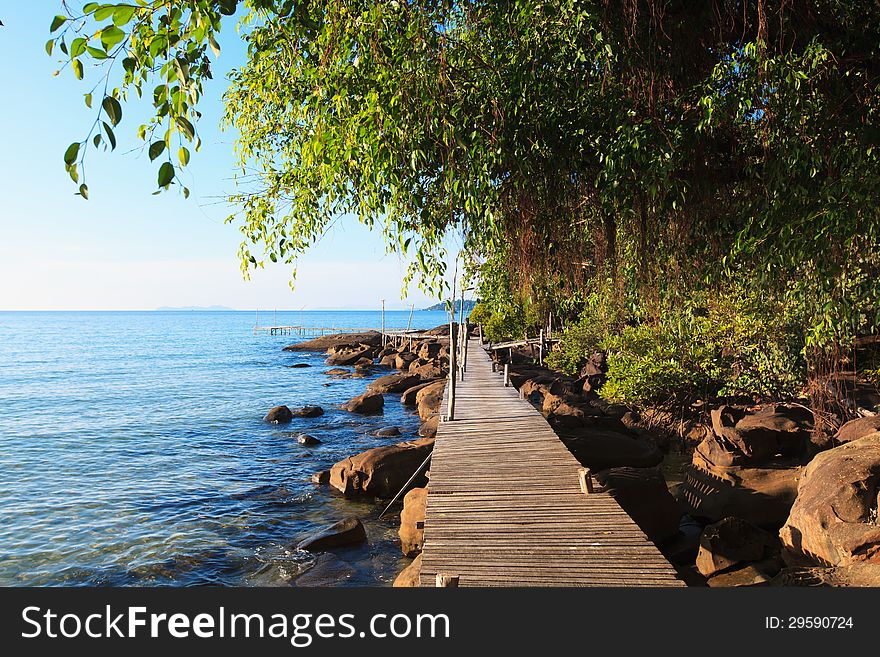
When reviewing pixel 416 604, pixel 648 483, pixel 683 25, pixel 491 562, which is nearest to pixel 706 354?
pixel 648 483

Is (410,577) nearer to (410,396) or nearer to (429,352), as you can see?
(410,396)

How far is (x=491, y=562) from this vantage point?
5359 millimetres

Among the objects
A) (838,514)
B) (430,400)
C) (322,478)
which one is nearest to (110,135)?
(838,514)

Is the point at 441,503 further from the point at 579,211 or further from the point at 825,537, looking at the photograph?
the point at 825,537

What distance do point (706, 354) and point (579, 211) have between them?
9973mm

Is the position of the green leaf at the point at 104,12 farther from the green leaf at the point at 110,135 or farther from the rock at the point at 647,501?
the rock at the point at 647,501

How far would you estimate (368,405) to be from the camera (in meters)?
24.9

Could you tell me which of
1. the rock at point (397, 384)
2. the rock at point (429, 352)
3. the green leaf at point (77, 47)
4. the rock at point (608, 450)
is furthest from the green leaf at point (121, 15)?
the rock at point (429, 352)

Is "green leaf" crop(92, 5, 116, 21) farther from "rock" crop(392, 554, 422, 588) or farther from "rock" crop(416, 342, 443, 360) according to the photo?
"rock" crop(416, 342, 443, 360)

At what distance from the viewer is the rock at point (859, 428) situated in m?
9.91

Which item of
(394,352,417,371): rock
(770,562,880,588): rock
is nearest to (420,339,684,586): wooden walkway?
A: (770,562,880,588): rock

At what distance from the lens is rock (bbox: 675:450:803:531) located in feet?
30.7

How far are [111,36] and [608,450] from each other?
11.6 meters

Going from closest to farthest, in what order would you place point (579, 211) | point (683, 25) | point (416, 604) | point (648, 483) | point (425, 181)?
point (416, 604) → point (425, 181) → point (683, 25) → point (579, 211) → point (648, 483)
